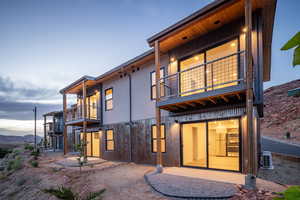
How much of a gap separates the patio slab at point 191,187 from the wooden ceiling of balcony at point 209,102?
3.14 metres

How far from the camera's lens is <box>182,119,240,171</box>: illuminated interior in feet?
27.3

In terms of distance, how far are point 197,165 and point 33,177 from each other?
8848mm

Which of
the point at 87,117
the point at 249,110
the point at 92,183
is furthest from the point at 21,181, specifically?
the point at 249,110

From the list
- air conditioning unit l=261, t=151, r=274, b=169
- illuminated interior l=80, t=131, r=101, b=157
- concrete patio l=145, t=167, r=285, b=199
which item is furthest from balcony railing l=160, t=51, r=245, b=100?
illuminated interior l=80, t=131, r=101, b=157

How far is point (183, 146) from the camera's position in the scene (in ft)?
29.9

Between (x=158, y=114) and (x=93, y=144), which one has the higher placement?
(x=158, y=114)

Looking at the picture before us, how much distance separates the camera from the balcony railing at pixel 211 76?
7.21 metres

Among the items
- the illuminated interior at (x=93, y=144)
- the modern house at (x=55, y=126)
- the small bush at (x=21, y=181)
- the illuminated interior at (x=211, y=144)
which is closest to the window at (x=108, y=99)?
the illuminated interior at (x=93, y=144)

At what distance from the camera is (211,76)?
326 inches

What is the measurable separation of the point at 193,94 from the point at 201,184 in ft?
11.1

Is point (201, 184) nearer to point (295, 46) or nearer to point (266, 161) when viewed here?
point (266, 161)

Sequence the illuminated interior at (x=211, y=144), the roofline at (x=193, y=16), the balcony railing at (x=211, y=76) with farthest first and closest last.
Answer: the illuminated interior at (x=211, y=144), the balcony railing at (x=211, y=76), the roofline at (x=193, y=16)

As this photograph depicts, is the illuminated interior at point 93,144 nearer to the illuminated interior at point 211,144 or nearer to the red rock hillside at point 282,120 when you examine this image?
the illuminated interior at point 211,144

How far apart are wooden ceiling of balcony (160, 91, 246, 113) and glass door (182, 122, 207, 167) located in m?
0.94
